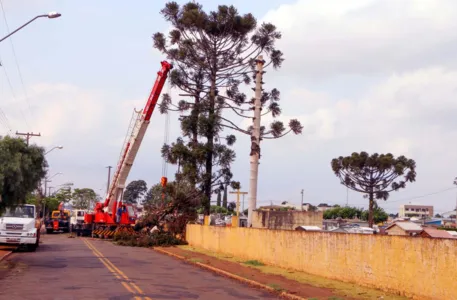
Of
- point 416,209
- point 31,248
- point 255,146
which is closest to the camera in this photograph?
point 31,248

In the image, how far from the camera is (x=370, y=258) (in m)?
17.8

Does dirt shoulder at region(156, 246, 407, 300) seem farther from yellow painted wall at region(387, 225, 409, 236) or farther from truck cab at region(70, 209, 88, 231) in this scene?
truck cab at region(70, 209, 88, 231)

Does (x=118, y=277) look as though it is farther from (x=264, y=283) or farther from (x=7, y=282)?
(x=264, y=283)

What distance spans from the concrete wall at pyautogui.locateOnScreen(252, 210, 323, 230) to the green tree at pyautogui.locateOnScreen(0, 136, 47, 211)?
16.7 m

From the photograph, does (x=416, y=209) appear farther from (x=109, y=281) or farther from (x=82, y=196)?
(x=109, y=281)

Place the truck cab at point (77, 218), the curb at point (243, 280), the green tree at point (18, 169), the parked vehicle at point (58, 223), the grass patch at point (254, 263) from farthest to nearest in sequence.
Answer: the parked vehicle at point (58, 223)
the truck cab at point (77, 218)
the grass patch at point (254, 263)
the green tree at point (18, 169)
the curb at point (243, 280)

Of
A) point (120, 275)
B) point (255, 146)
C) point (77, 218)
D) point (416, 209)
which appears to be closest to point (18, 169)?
point (120, 275)

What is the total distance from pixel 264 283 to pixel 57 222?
45525mm

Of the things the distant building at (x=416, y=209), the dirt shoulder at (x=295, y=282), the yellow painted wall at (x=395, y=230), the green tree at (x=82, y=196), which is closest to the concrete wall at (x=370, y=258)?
the dirt shoulder at (x=295, y=282)

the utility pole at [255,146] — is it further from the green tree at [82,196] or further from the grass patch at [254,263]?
the green tree at [82,196]

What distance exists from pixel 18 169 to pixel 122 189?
2209 centimetres

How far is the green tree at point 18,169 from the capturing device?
22453mm

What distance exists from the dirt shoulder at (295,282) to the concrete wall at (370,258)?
1.11ft

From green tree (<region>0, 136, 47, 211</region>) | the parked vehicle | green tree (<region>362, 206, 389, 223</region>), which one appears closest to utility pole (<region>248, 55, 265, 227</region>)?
green tree (<region>0, 136, 47, 211</region>)
